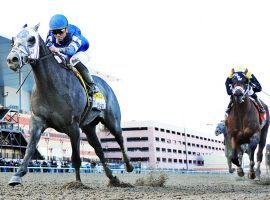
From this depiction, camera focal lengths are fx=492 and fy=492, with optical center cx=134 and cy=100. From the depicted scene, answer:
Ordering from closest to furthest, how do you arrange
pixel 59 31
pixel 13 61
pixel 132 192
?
pixel 13 61 < pixel 132 192 < pixel 59 31

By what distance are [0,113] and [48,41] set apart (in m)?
44.4

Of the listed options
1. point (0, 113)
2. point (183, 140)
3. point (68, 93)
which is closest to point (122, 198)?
point (68, 93)

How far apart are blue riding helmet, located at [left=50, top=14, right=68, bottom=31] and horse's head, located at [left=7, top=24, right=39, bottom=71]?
764 mm

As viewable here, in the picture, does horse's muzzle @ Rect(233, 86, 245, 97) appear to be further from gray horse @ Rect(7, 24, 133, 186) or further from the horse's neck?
the horse's neck

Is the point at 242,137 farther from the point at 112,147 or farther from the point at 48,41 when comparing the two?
the point at 112,147

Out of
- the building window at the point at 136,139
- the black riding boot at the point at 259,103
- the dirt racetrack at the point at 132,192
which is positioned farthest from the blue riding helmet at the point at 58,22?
the building window at the point at 136,139

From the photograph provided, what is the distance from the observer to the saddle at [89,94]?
8641 mm

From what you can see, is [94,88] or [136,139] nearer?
[94,88]

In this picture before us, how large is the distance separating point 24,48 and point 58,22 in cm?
130

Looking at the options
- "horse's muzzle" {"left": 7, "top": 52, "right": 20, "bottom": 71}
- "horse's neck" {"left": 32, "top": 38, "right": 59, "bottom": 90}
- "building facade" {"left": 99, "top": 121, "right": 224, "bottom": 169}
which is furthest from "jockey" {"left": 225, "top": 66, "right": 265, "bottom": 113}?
"building facade" {"left": 99, "top": 121, "right": 224, "bottom": 169}

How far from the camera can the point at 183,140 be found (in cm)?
12750

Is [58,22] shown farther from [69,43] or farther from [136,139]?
[136,139]

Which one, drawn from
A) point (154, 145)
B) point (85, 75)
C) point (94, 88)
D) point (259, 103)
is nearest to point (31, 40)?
point (85, 75)

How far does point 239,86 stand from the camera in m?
11.5
